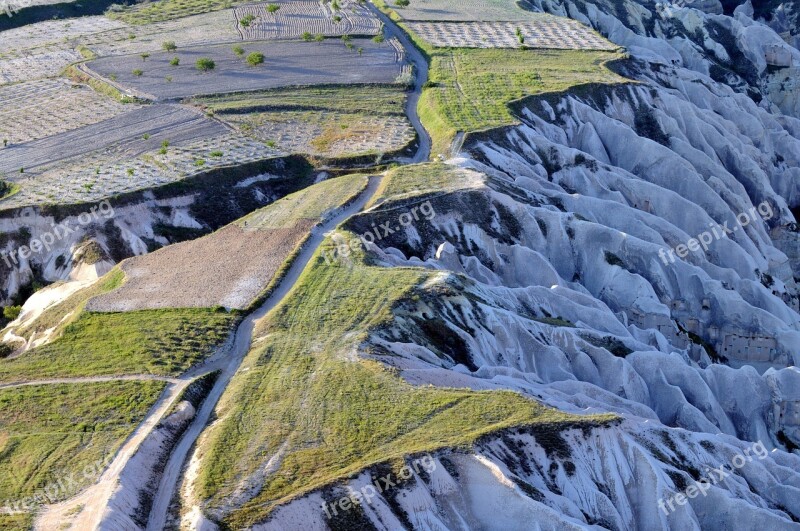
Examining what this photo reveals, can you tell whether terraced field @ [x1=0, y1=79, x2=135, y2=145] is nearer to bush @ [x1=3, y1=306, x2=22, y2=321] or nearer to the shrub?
bush @ [x1=3, y1=306, x2=22, y2=321]

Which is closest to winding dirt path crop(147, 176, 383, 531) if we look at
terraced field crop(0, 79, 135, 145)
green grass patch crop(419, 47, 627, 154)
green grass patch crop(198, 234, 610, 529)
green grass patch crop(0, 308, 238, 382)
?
green grass patch crop(198, 234, 610, 529)

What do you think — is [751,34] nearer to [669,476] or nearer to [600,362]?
[600,362]

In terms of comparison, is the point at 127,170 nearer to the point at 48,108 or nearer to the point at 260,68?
the point at 48,108

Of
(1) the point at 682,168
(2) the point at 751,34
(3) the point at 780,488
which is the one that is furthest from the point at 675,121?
(3) the point at 780,488

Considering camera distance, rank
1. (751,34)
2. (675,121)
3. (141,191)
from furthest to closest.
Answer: (751,34)
(675,121)
(141,191)

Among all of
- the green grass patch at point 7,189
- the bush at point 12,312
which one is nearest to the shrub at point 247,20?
the green grass patch at point 7,189

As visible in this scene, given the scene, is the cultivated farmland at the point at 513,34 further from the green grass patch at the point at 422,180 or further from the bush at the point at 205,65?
the green grass patch at the point at 422,180

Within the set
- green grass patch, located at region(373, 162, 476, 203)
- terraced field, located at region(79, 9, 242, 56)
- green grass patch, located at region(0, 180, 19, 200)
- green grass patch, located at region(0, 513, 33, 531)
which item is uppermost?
terraced field, located at region(79, 9, 242, 56)
